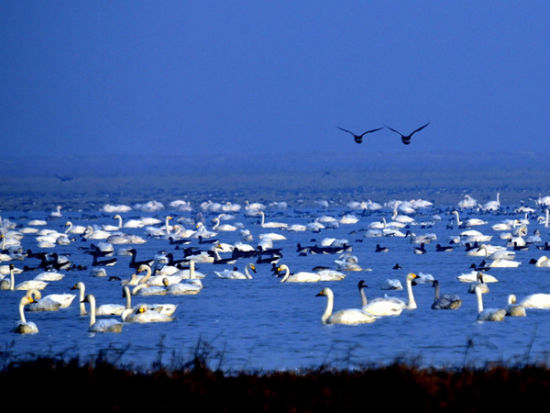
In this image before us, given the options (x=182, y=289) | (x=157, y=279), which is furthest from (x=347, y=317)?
(x=157, y=279)

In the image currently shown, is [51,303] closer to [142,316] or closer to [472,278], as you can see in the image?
[142,316]

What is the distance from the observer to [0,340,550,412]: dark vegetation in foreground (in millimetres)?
11359

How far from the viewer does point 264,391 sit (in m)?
11.7

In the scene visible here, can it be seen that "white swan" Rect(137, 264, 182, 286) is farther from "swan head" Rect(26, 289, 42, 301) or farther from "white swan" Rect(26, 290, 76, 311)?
"white swan" Rect(26, 290, 76, 311)

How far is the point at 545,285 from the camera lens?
88.3 ft

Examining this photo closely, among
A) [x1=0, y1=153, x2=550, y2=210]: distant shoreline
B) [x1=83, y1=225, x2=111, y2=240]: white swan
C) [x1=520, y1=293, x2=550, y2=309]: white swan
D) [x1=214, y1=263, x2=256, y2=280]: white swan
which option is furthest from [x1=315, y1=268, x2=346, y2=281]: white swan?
[x1=0, y1=153, x2=550, y2=210]: distant shoreline

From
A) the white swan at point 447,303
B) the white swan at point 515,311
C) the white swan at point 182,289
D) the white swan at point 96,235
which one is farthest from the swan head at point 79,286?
the white swan at point 96,235

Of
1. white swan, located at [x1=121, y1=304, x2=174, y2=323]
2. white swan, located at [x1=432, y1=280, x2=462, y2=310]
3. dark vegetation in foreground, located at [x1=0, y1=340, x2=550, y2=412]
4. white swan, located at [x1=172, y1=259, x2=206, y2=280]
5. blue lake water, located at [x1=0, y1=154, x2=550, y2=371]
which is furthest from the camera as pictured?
white swan, located at [x1=172, y1=259, x2=206, y2=280]

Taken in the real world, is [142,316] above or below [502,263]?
above

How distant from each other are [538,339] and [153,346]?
5.68 meters

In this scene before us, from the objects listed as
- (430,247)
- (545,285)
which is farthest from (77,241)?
(545,285)

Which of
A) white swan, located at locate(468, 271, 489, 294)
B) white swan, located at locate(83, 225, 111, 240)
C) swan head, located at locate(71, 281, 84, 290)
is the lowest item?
white swan, located at locate(83, 225, 111, 240)

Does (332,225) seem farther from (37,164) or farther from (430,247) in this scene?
(37,164)

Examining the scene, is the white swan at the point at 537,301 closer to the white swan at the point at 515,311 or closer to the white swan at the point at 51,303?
the white swan at the point at 515,311
